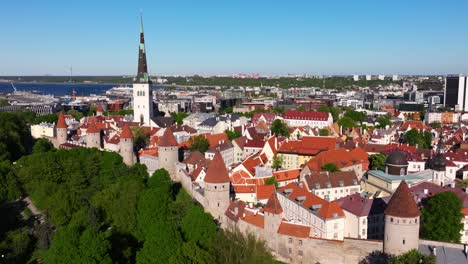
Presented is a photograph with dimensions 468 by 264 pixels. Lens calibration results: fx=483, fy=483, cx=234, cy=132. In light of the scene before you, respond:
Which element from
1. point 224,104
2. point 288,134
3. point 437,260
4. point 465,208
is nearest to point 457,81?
point 224,104

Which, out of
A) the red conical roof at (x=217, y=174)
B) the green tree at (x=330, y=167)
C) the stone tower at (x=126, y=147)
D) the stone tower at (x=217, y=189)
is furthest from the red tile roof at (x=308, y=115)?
the red conical roof at (x=217, y=174)

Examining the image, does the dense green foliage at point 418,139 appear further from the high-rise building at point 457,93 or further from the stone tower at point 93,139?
the high-rise building at point 457,93

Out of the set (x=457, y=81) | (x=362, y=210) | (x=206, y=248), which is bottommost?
(x=206, y=248)

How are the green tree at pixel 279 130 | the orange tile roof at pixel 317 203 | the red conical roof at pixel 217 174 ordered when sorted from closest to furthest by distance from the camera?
1. the orange tile roof at pixel 317 203
2. the red conical roof at pixel 217 174
3. the green tree at pixel 279 130

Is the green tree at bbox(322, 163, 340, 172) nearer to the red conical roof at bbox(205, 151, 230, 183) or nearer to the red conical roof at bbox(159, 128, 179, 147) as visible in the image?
the red conical roof at bbox(205, 151, 230, 183)

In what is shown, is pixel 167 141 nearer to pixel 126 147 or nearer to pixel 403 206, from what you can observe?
pixel 126 147

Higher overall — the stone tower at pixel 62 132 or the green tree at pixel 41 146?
the stone tower at pixel 62 132

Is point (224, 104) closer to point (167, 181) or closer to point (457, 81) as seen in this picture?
point (457, 81)
